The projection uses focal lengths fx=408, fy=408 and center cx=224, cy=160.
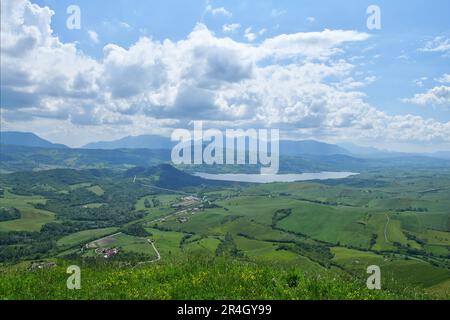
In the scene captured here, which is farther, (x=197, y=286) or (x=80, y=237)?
(x=80, y=237)

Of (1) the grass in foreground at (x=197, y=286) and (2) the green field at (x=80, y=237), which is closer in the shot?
(1) the grass in foreground at (x=197, y=286)

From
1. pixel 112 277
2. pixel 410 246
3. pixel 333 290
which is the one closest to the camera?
pixel 333 290

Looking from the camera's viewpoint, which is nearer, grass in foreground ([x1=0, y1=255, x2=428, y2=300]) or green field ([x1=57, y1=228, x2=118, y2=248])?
grass in foreground ([x1=0, y1=255, x2=428, y2=300])

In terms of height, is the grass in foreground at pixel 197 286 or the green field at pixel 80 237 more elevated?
the grass in foreground at pixel 197 286

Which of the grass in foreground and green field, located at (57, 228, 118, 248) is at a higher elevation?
the grass in foreground

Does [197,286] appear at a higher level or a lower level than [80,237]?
higher
